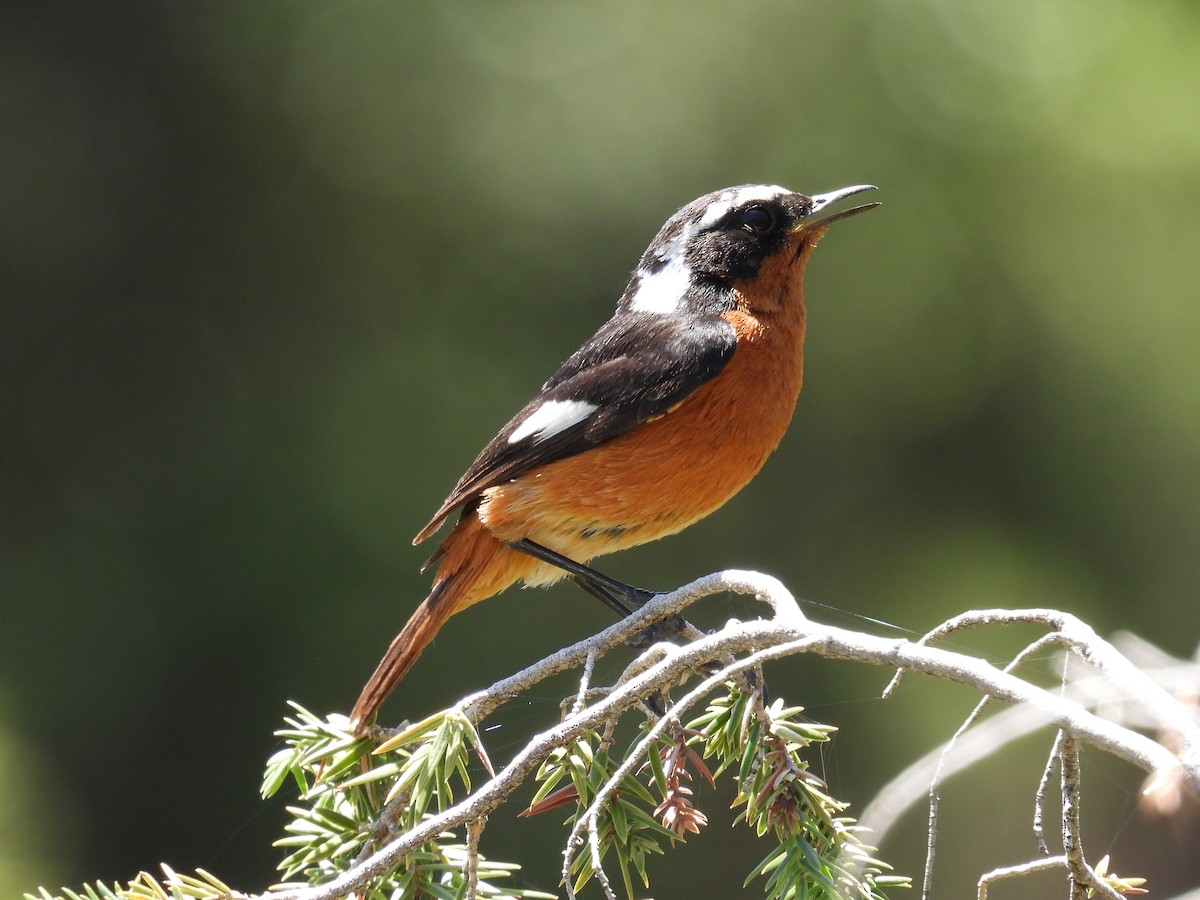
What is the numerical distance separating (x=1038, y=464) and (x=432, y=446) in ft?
9.19

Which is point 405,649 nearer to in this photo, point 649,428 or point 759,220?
point 649,428

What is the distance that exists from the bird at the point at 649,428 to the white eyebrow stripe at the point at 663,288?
12mm

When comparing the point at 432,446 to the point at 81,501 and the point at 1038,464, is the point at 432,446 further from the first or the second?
the point at 1038,464

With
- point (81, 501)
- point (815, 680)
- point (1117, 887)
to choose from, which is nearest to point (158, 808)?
point (81, 501)

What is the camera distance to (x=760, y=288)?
2922 millimetres

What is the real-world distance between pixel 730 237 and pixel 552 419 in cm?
67

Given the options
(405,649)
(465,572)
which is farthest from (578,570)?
(405,649)

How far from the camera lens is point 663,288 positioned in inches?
122

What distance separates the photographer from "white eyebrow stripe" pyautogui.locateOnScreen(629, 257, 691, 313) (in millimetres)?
3016

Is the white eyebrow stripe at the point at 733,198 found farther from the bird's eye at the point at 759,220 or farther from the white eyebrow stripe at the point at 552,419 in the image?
the white eyebrow stripe at the point at 552,419

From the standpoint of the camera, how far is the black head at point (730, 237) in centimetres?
296

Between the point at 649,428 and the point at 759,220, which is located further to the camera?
the point at 759,220

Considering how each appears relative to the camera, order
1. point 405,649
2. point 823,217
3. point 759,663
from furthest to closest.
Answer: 1. point 823,217
2. point 405,649
3. point 759,663

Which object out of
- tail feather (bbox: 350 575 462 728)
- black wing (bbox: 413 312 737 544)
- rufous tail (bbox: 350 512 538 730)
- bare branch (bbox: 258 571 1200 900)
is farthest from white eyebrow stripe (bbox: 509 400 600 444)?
bare branch (bbox: 258 571 1200 900)
